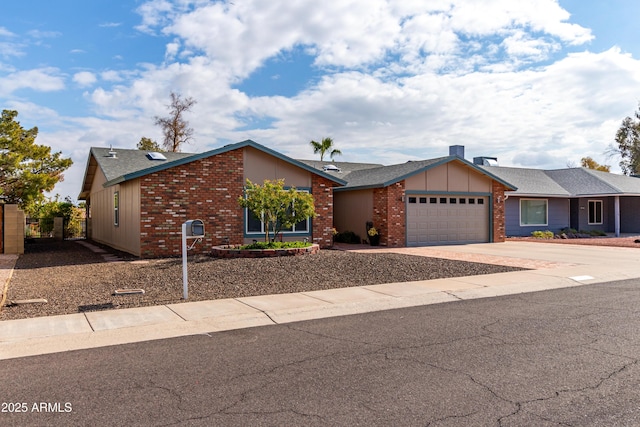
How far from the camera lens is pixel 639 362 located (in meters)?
5.56

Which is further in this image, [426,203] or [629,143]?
[629,143]

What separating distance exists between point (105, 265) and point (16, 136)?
39.6 feet

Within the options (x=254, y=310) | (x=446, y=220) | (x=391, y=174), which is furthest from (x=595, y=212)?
(x=254, y=310)

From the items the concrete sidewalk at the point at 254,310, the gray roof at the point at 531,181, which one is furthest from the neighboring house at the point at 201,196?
the gray roof at the point at 531,181

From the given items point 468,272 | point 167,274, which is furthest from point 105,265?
point 468,272

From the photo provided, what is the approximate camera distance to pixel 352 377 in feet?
16.9

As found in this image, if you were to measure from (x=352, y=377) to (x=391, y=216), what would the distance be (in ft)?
53.9

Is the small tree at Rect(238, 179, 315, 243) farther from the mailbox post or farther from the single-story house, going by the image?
the mailbox post

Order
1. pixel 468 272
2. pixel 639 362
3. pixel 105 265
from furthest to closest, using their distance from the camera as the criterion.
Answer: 1. pixel 105 265
2. pixel 468 272
3. pixel 639 362

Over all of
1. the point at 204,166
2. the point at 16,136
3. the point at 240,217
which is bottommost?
the point at 240,217

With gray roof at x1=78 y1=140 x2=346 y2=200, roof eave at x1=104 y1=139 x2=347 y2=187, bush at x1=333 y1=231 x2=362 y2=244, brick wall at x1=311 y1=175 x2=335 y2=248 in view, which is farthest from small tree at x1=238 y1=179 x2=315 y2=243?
bush at x1=333 y1=231 x2=362 y2=244

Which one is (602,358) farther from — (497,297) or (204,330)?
(204,330)

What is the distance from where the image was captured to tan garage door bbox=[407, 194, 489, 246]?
22.2m

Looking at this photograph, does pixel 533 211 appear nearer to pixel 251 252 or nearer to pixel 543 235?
pixel 543 235
